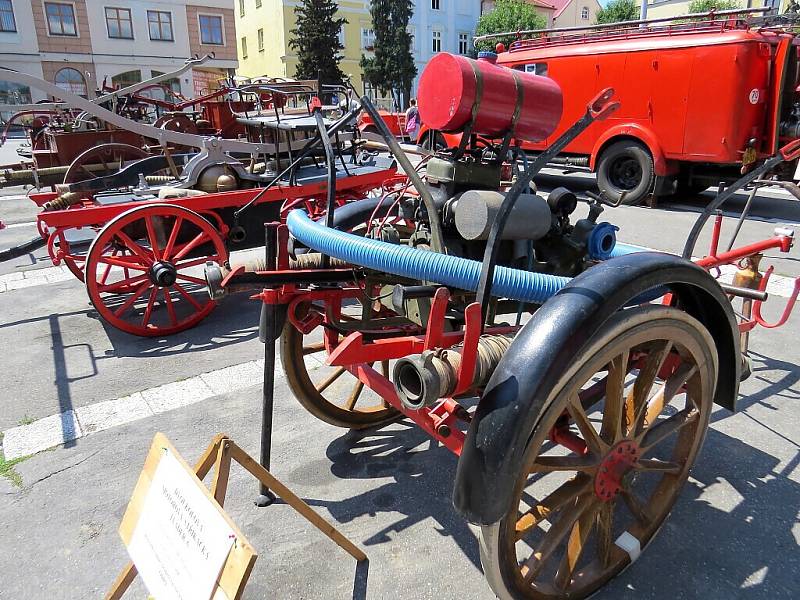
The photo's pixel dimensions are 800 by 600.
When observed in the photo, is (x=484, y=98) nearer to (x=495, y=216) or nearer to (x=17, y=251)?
(x=495, y=216)

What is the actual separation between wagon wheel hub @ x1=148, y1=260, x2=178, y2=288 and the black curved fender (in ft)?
10.1

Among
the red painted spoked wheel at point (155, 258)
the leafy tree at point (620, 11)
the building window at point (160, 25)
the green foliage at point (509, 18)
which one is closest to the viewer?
the red painted spoked wheel at point (155, 258)

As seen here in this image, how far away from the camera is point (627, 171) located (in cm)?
940

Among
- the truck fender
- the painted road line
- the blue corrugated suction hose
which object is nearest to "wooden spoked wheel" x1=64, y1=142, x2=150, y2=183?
the painted road line

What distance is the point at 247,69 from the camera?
42.2m

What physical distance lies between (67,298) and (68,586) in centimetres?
385

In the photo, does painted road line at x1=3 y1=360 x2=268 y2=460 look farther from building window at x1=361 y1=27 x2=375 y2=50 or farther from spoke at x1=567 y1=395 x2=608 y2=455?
building window at x1=361 y1=27 x2=375 y2=50

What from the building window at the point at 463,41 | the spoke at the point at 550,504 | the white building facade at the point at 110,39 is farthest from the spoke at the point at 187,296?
the building window at the point at 463,41

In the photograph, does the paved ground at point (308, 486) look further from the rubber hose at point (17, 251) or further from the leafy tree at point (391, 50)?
the leafy tree at point (391, 50)

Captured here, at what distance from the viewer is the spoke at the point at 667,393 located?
1945 mm

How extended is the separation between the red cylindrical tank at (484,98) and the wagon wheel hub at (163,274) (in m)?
2.54

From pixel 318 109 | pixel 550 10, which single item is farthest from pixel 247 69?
pixel 318 109

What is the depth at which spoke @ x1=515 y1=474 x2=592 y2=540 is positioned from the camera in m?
1.80

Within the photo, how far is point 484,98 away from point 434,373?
106 centimetres
